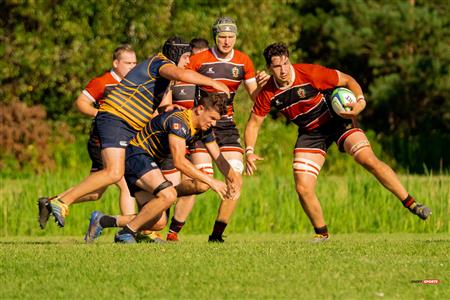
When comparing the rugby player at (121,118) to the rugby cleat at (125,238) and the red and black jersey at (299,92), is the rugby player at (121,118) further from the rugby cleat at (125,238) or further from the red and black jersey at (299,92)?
the red and black jersey at (299,92)

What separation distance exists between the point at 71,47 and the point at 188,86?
17.9 metres

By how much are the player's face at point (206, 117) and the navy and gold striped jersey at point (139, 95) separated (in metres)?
0.73

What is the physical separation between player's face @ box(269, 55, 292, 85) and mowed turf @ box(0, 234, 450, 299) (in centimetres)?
198

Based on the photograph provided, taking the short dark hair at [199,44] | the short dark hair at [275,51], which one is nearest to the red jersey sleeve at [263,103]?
the short dark hair at [275,51]

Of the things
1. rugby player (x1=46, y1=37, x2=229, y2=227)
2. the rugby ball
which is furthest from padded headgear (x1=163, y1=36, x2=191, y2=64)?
the rugby ball

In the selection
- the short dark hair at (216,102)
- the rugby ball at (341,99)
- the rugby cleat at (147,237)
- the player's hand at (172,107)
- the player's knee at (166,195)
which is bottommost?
the rugby cleat at (147,237)

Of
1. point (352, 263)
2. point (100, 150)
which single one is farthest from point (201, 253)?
point (100, 150)

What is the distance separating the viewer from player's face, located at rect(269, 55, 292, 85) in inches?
545

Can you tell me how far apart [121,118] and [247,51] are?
69.3 ft

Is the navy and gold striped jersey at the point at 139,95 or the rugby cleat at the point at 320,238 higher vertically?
the navy and gold striped jersey at the point at 139,95

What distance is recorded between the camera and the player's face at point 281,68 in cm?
Result: 1384

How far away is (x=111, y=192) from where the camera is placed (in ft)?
66.8

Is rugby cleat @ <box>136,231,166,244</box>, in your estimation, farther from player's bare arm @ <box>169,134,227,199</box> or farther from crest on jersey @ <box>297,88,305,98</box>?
crest on jersey @ <box>297,88,305,98</box>

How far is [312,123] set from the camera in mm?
14344
